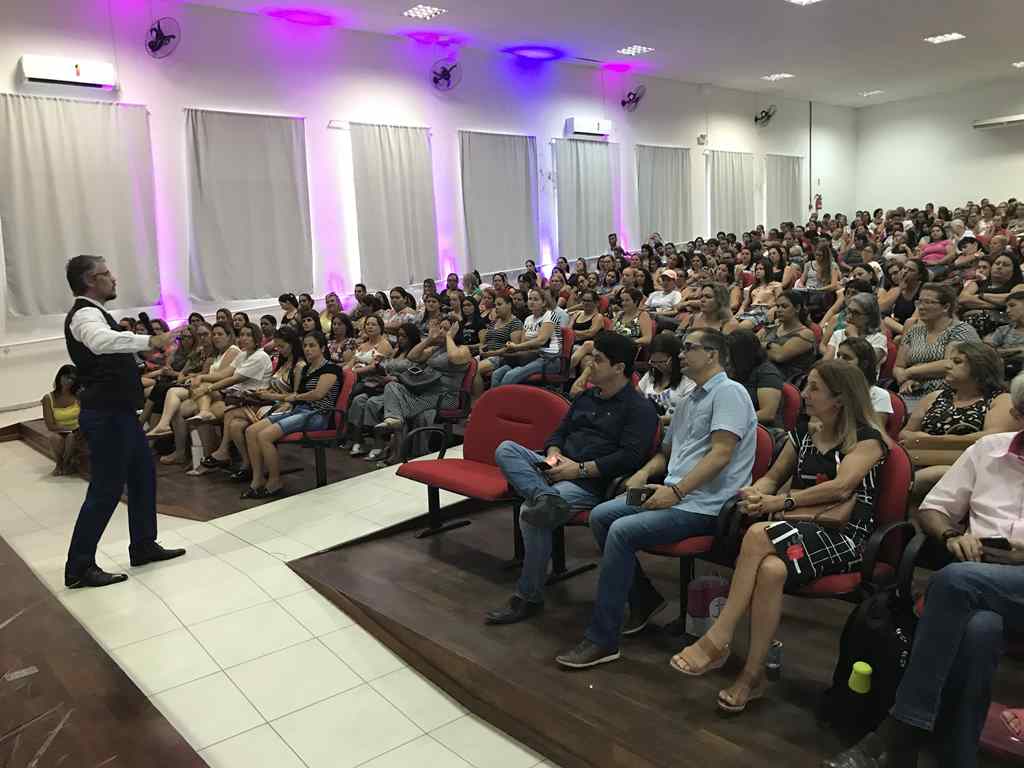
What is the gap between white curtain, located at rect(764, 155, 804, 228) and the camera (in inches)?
662

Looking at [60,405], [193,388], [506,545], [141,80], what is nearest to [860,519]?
[506,545]

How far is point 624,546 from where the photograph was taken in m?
2.61

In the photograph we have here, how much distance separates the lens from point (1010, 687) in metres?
2.31

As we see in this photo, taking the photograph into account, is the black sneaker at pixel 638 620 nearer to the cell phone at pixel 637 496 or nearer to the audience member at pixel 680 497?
the audience member at pixel 680 497

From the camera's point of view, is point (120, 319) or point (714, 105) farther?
point (714, 105)

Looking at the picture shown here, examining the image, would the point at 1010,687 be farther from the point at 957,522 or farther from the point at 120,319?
the point at 120,319

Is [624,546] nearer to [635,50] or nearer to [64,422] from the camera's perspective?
[64,422]

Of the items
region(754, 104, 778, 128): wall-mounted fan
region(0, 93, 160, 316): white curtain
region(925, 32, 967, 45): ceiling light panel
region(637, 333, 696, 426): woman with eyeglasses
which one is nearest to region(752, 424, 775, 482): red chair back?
region(637, 333, 696, 426): woman with eyeglasses

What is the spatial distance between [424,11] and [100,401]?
6979 millimetres

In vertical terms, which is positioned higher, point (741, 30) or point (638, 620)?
point (741, 30)

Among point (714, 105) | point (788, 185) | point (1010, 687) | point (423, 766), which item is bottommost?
point (423, 766)

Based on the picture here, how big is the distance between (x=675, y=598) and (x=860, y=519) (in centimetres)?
90

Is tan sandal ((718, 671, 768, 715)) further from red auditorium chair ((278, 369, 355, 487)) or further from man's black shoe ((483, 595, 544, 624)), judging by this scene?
red auditorium chair ((278, 369, 355, 487))

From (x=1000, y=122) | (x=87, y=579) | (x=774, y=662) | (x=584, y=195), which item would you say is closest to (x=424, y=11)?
(x=584, y=195)
